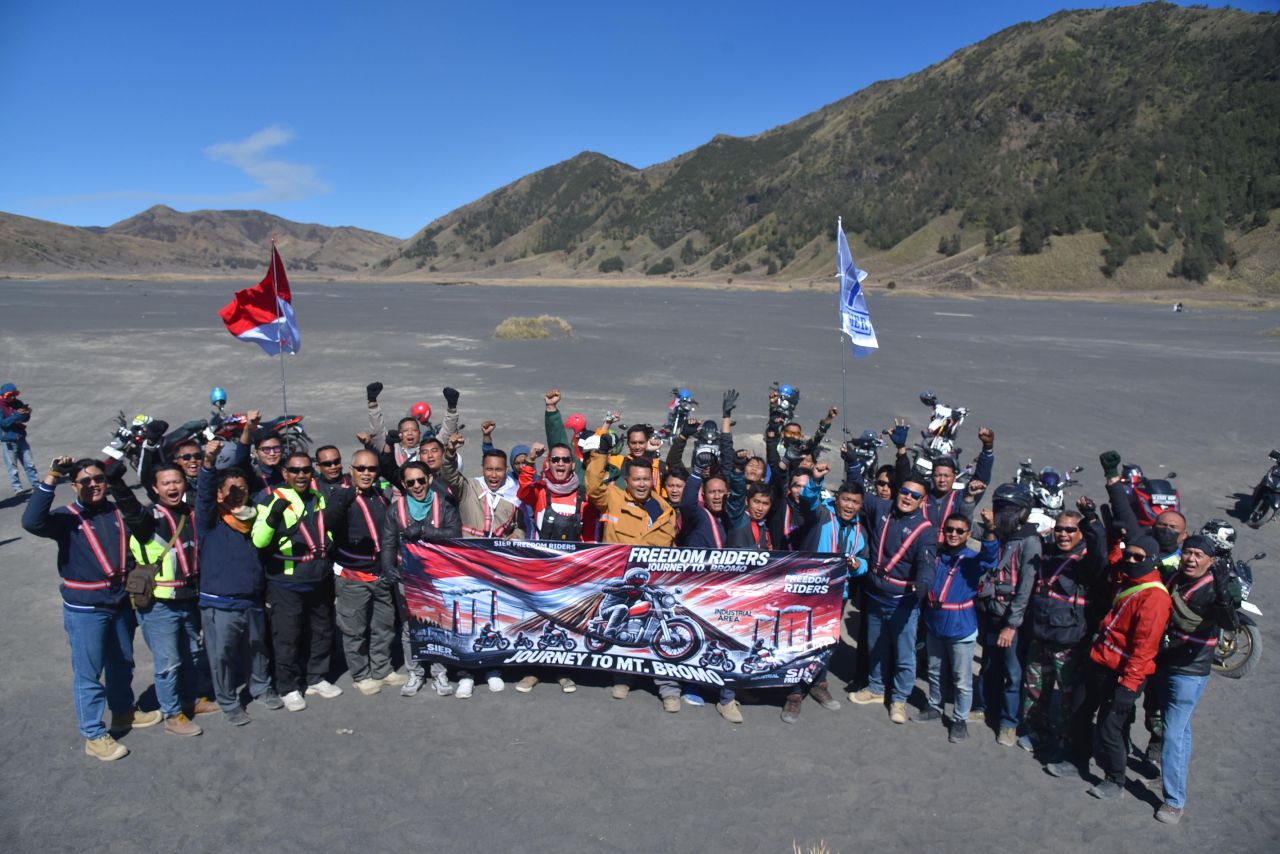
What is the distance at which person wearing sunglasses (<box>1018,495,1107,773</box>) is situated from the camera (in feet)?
16.8

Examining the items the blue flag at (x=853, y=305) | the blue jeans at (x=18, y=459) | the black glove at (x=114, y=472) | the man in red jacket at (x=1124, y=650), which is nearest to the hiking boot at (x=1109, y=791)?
the man in red jacket at (x=1124, y=650)

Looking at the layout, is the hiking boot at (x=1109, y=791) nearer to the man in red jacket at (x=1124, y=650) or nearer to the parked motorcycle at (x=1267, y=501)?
the man in red jacket at (x=1124, y=650)

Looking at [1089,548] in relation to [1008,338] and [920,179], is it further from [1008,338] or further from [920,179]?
[920,179]

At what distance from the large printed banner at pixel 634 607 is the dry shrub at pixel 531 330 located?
92.7 feet

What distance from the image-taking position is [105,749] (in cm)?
509

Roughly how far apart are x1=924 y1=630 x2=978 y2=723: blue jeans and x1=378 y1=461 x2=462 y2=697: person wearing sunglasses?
385cm

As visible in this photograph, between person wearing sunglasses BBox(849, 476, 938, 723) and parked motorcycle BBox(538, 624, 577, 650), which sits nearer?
person wearing sunglasses BBox(849, 476, 938, 723)

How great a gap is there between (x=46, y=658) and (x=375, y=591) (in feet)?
10.4

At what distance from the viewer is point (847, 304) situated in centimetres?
1101

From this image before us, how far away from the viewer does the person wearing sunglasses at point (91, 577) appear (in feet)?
15.8

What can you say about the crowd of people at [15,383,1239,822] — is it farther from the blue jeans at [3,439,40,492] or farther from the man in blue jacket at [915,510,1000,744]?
the blue jeans at [3,439,40,492]

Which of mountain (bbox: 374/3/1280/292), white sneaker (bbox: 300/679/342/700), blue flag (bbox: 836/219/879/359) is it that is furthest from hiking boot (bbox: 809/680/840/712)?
mountain (bbox: 374/3/1280/292)

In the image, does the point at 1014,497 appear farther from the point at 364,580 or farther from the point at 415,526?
the point at 364,580

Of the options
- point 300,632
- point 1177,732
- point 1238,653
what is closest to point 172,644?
point 300,632
